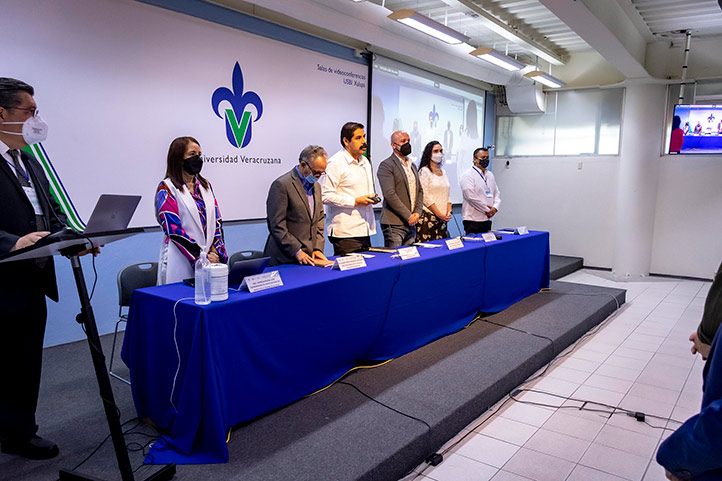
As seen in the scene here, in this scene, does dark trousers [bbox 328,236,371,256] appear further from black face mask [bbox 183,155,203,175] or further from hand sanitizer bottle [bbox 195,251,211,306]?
hand sanitizer bottle [bbox 195,251,211,306]

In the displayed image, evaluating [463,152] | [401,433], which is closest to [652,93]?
[463,152]

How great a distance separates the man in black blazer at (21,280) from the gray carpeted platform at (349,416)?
14 cm

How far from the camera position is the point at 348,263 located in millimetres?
2668

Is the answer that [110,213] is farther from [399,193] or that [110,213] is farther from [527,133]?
[527,133]

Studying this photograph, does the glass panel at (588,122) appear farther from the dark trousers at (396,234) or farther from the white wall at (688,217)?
the dark trousers at (396,234)

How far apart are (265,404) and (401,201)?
6.76ft

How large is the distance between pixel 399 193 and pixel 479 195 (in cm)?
138

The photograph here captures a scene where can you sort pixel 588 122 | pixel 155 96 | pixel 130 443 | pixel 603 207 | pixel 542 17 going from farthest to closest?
pixel 588 122 < pixel 603 207 < pixel 542 17 < pixel 155 96 < pixel 130 443

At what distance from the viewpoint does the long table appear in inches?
76.2

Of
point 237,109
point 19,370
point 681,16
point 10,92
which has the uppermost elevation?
point 681,16

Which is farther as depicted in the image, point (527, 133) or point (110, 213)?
point (527, 133)

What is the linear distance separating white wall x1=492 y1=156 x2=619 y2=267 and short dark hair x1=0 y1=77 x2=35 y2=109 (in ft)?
23.5

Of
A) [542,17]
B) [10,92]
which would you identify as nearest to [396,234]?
[10,92]

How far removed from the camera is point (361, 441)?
81.1 inches
